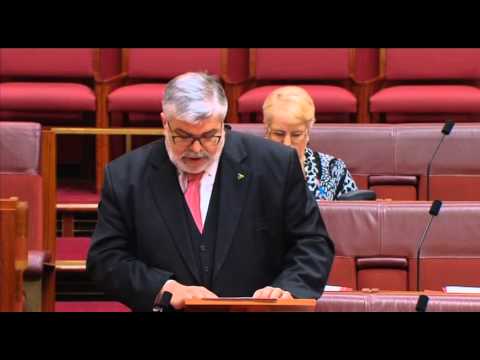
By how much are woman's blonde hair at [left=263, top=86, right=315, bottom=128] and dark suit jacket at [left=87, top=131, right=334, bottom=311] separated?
383 millimetres

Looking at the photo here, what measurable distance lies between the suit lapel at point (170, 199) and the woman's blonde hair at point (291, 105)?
0.39 meters

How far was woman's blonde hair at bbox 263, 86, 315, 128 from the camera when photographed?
1.12 meters

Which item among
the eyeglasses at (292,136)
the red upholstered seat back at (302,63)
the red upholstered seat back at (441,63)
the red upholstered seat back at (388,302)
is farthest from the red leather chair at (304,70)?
the red upholstered seat back at (388,302)

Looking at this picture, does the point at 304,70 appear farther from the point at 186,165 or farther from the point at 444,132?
the point at 186,165

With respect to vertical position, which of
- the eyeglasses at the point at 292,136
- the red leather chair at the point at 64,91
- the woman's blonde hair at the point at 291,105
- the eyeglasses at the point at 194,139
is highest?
the red leather chair at the point at 64,91

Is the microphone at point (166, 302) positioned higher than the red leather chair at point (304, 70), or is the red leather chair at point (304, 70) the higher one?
the red leather chair at point (304, 70)

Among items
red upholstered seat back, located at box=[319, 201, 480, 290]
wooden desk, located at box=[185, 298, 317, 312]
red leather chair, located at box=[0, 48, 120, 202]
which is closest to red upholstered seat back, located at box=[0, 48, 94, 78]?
red leather chair, located at box=[0, 48, 120, 202]

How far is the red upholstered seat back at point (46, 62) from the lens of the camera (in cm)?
174

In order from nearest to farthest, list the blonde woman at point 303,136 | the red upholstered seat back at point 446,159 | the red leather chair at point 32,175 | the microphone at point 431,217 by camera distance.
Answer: the microphone at point 431,217 → the blonde woman at point 303,136 → the red leather chair at point 32,175 → the red upholstered seat back at point 446,159

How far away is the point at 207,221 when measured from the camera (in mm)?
730

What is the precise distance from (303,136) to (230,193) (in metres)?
0.41

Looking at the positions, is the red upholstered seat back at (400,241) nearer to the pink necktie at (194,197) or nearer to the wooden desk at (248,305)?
the pink necktie at (194,197)

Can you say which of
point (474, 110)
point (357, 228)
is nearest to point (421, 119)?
point (474, 110)
